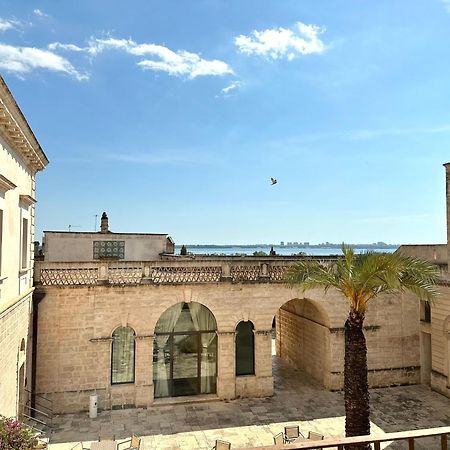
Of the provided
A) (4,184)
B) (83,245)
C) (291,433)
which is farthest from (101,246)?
(291,433)

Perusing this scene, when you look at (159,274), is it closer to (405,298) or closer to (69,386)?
(69,386)

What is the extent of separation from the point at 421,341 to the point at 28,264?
57.2ft

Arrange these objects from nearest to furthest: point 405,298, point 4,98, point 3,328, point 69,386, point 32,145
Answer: point 4,98 → point 3,328 → point 32,145 → point 69,386 → point 405,298

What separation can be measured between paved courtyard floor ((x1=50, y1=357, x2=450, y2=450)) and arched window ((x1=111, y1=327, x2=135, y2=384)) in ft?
4.36

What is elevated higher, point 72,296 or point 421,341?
point 72,296

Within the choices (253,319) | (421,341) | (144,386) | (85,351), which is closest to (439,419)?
(421,341)

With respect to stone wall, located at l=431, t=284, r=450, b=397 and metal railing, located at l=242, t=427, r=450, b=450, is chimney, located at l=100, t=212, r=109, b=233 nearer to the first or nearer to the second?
stone wall, located at l=431, t=284, r=450, b=397

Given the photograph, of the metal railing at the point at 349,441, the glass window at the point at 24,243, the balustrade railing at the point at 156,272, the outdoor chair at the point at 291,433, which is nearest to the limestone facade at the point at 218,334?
the balustrade railing at the point at 156,272

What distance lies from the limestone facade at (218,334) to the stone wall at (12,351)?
6.70 feet

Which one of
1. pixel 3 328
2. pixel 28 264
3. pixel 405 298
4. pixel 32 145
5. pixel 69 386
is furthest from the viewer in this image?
pixel 405 298

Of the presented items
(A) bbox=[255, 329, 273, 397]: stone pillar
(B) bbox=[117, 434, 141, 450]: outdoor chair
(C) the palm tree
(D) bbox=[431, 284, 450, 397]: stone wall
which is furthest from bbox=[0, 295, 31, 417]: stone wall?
(D) bbox=[431, 284, 450, 397]: stone wall

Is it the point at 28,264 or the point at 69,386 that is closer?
the point at 28,264

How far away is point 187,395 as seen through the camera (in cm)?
1788

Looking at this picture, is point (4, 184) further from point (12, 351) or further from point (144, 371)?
point (144, 371)
